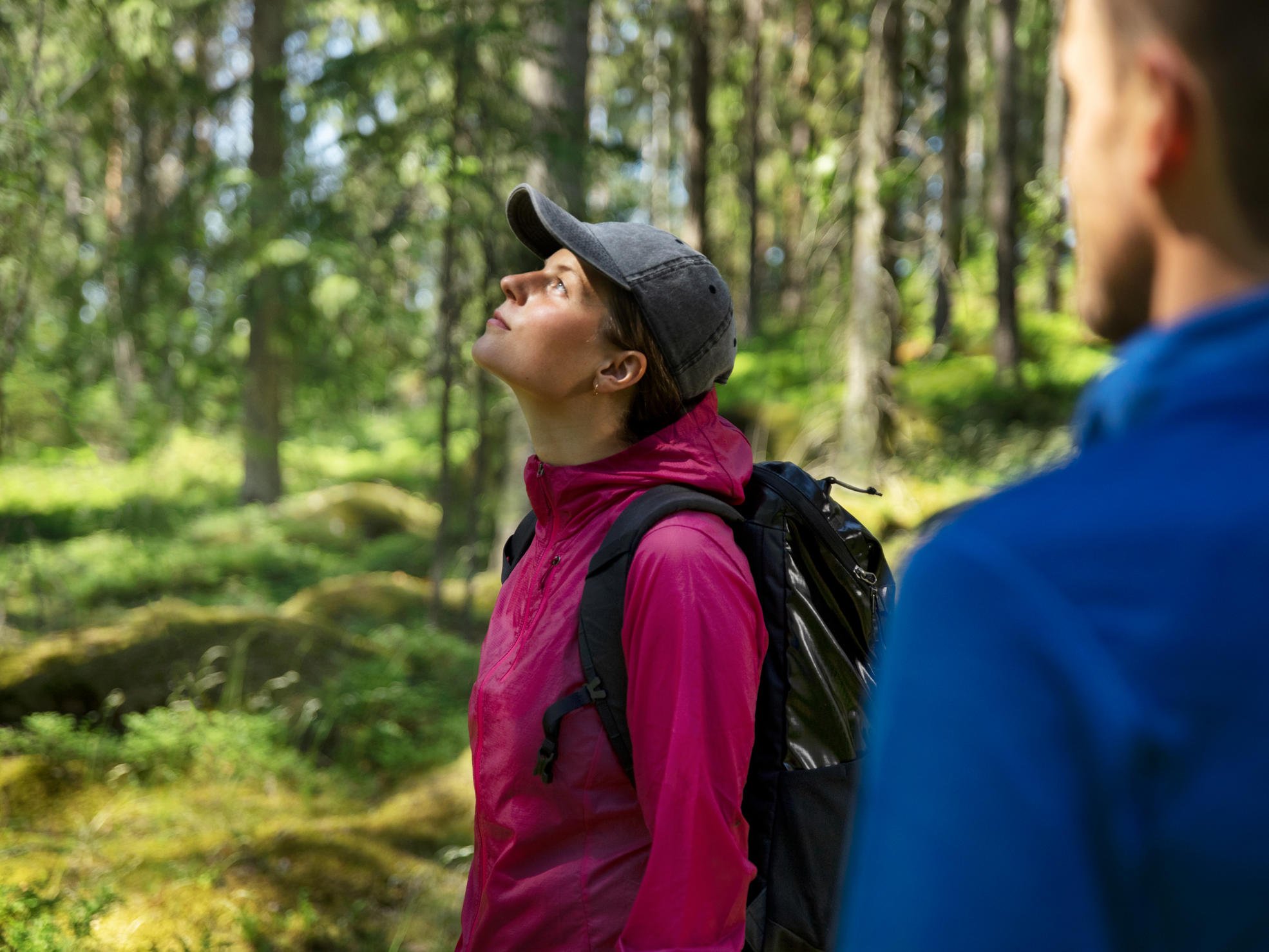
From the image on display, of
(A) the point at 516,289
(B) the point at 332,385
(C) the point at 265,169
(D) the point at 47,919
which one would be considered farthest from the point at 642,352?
(C) the point at 265,169

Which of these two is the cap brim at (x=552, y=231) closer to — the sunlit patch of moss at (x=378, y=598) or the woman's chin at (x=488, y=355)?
the woman's chin at (x=488, y=355)

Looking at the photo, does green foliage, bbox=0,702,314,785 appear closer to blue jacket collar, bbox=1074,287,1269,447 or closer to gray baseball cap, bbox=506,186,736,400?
gray baseball cap, bbox=506,186,736,400

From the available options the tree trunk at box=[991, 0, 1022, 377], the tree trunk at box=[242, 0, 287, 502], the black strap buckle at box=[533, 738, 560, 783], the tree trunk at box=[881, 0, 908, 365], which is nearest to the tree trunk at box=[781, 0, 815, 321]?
the tree trunk at box=[991, 0, 1022, 377]

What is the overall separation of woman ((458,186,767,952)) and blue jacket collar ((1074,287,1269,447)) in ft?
3.67

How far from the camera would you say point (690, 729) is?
172cm

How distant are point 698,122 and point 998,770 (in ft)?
51.2

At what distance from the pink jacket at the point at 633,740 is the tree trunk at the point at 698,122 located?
12.7m

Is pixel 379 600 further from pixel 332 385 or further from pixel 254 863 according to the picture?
pixel 332 385

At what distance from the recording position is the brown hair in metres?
2.20

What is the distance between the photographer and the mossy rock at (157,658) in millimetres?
5910

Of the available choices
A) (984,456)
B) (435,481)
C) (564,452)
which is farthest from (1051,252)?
(564,452)

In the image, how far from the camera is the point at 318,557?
13.8 meters

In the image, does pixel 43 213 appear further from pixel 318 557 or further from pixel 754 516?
pixel 318 557

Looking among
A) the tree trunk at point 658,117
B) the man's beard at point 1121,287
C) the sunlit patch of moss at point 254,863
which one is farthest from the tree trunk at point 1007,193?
the man's beard at point 1121,287
